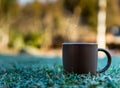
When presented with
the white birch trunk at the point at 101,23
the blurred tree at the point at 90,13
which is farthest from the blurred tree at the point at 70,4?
the white birch trunk at the point at 101,23

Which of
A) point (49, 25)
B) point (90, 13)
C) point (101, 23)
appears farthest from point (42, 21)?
point (101, 23)

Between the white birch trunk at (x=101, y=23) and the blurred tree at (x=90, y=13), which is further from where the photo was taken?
the blurred tree at (x=90, y=13)

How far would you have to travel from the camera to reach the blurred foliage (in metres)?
14.7

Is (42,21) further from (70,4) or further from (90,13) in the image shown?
(90,13)

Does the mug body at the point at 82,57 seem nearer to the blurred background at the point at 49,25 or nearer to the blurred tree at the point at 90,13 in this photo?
the blurred tree at the point at 90,13

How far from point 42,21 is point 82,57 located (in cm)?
1299

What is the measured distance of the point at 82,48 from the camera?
2320 millimetres

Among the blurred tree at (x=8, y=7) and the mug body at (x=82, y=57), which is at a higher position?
the blurred tree at (x=8, y=7)

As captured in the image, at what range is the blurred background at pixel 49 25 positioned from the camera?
14570 millimetres

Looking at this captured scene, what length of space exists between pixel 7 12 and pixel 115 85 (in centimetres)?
1346

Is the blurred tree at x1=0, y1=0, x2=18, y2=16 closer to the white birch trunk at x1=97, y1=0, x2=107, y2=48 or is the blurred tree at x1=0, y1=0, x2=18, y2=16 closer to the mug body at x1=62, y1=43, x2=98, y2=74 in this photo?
the white birch trunk at x1=97, y1=0, x2=107, y2=48

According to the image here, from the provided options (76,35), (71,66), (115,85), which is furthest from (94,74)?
(76,35)

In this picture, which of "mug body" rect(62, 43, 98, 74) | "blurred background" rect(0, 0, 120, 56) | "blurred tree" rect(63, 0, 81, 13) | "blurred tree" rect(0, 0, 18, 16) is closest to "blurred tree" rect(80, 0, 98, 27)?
"blurred background" rect(0, 0, 120, 56)

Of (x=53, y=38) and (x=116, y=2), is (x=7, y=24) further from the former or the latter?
(x=116, y=2)
